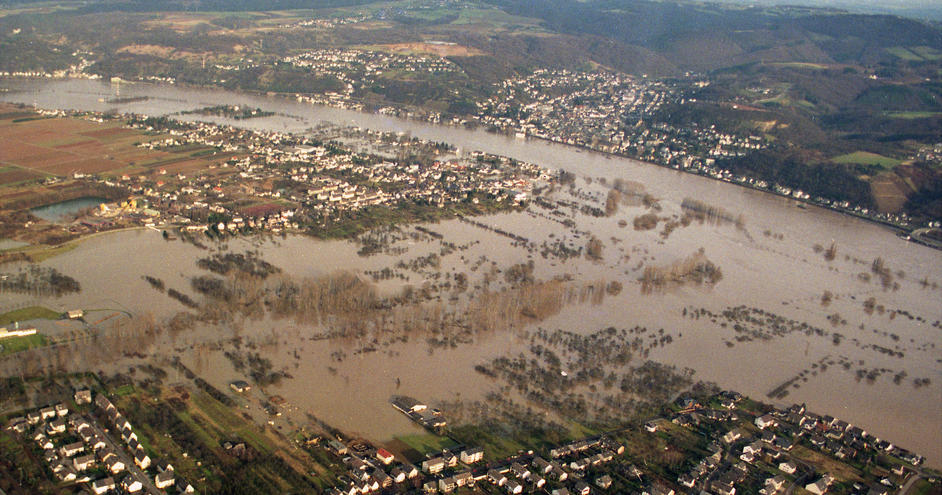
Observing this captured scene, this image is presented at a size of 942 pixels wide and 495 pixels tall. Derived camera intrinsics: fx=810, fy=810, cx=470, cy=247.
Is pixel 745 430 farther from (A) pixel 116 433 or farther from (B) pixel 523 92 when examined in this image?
(B) pixel 523 92

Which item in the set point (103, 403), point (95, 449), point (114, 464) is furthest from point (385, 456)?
point (103, 403)

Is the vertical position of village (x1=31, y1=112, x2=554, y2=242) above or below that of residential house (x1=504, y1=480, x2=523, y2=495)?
above

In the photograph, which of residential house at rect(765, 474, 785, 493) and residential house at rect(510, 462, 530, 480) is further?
residential house at rect(765, 474, 785, 493)

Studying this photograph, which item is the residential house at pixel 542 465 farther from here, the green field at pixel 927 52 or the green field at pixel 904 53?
the green field at pixel 927 52

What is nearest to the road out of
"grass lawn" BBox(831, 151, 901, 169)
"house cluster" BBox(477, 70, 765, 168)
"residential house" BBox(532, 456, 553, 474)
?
"residential house" BBox(532, 456, 553, 474)

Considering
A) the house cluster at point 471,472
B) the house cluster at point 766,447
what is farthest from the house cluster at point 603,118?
the house cluster at point 471,472

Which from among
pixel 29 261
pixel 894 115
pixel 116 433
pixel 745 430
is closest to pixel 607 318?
pixel 745 430

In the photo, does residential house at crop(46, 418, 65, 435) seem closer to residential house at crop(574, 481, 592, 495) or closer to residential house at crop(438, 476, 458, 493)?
residential house at crop(438, 476, 458, 493)
